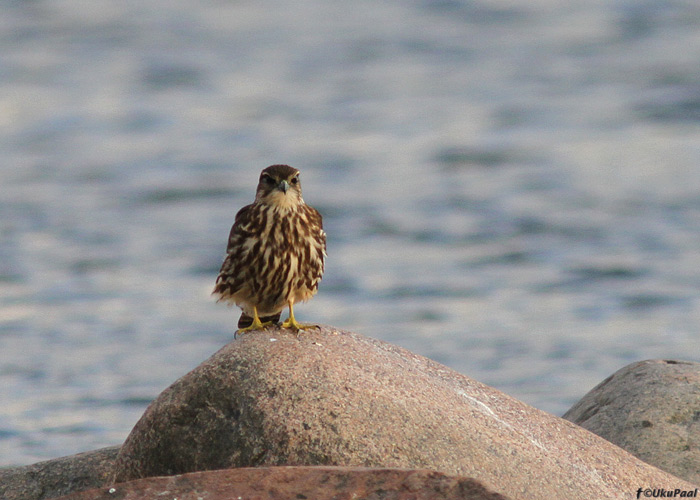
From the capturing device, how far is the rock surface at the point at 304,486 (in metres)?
5.27

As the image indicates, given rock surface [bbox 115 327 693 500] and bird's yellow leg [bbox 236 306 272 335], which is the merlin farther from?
rock surface [bbox 115 327 693 500]

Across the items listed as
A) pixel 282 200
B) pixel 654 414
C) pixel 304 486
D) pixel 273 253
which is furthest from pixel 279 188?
pixel 654 414

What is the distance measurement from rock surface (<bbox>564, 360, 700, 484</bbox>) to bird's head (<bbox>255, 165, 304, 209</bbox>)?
2742mm

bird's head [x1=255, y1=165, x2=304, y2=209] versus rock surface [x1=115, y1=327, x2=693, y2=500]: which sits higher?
bird's head [x1=255, y1=165, x2=304, y2=209]

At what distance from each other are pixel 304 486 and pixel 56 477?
3.38 meters

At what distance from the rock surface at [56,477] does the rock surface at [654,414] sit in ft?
11.4

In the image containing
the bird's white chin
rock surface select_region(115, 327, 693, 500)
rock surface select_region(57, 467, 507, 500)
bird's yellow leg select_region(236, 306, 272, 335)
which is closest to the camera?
rock surface select_region(57, 467, 507, 500)

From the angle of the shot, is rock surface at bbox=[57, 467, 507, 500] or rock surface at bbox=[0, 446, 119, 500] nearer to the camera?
rock surface at bbox=[57, 467, 507, 500]

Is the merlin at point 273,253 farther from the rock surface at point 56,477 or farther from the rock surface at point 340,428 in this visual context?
the rock surface at point 56,477

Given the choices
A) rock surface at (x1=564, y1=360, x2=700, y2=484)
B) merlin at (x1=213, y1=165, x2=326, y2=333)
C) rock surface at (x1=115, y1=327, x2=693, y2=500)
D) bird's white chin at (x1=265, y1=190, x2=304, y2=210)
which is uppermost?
bird's white chin at (x1=265, y1=190, x2=304, y2=210)

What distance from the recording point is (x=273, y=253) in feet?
A: 25.0

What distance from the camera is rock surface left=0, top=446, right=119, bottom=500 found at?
26.6 ft

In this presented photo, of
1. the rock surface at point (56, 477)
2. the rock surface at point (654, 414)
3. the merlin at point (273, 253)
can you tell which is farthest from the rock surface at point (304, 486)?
the rock surface at point (654, 414)

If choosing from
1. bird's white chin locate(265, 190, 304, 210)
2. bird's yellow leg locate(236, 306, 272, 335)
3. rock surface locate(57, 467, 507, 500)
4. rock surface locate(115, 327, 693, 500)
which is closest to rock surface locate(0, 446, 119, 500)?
rock surface locate(115, 327, 693, 500)
